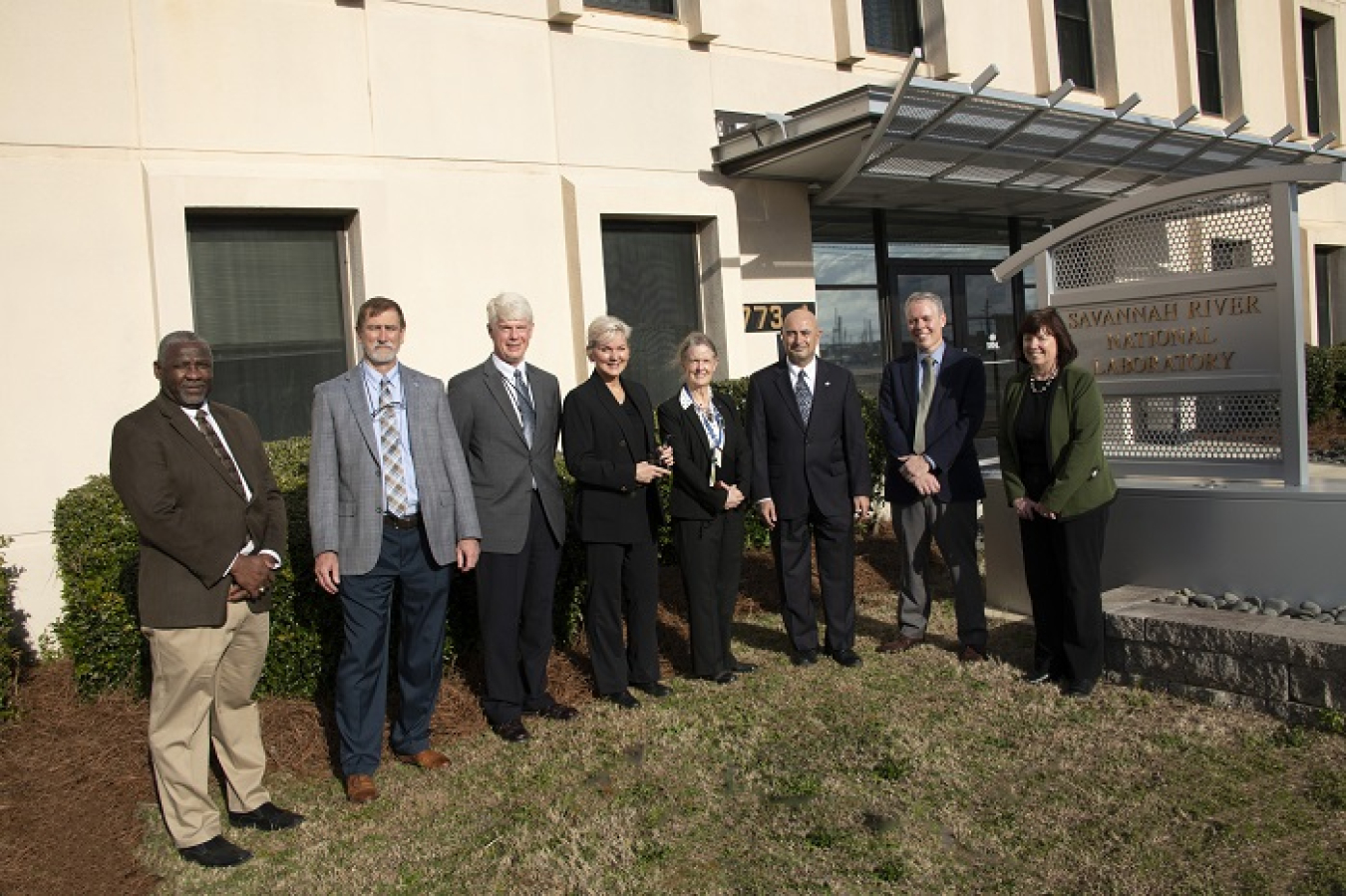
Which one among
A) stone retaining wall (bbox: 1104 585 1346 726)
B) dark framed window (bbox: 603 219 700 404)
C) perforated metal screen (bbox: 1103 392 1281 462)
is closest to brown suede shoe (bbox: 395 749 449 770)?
stone retaining wall (bbox: 1104 585 1346 726)

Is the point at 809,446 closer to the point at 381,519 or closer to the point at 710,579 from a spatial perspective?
the point at 710,579

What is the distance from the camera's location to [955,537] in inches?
247

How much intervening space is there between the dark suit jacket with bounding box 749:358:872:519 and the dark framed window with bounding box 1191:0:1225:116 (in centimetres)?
1174

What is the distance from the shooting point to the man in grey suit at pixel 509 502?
17.1 feet

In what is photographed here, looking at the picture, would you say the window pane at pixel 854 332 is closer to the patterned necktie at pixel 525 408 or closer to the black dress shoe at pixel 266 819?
the patterned necktie at pixel 525 408

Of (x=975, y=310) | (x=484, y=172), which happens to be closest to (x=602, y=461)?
(x=484, y=172)

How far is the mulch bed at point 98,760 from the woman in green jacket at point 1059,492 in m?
2.07

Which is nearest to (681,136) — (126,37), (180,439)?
(126,37)

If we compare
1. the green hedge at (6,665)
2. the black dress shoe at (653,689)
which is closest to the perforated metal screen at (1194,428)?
the black dress shoe at (653,689)

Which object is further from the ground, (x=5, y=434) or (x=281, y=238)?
(x=281, y=238)

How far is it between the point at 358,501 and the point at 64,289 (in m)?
3.63

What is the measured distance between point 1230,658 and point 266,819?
432cm

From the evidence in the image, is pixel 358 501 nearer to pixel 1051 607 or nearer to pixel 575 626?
pixel 575 626

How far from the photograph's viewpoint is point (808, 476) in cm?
614
